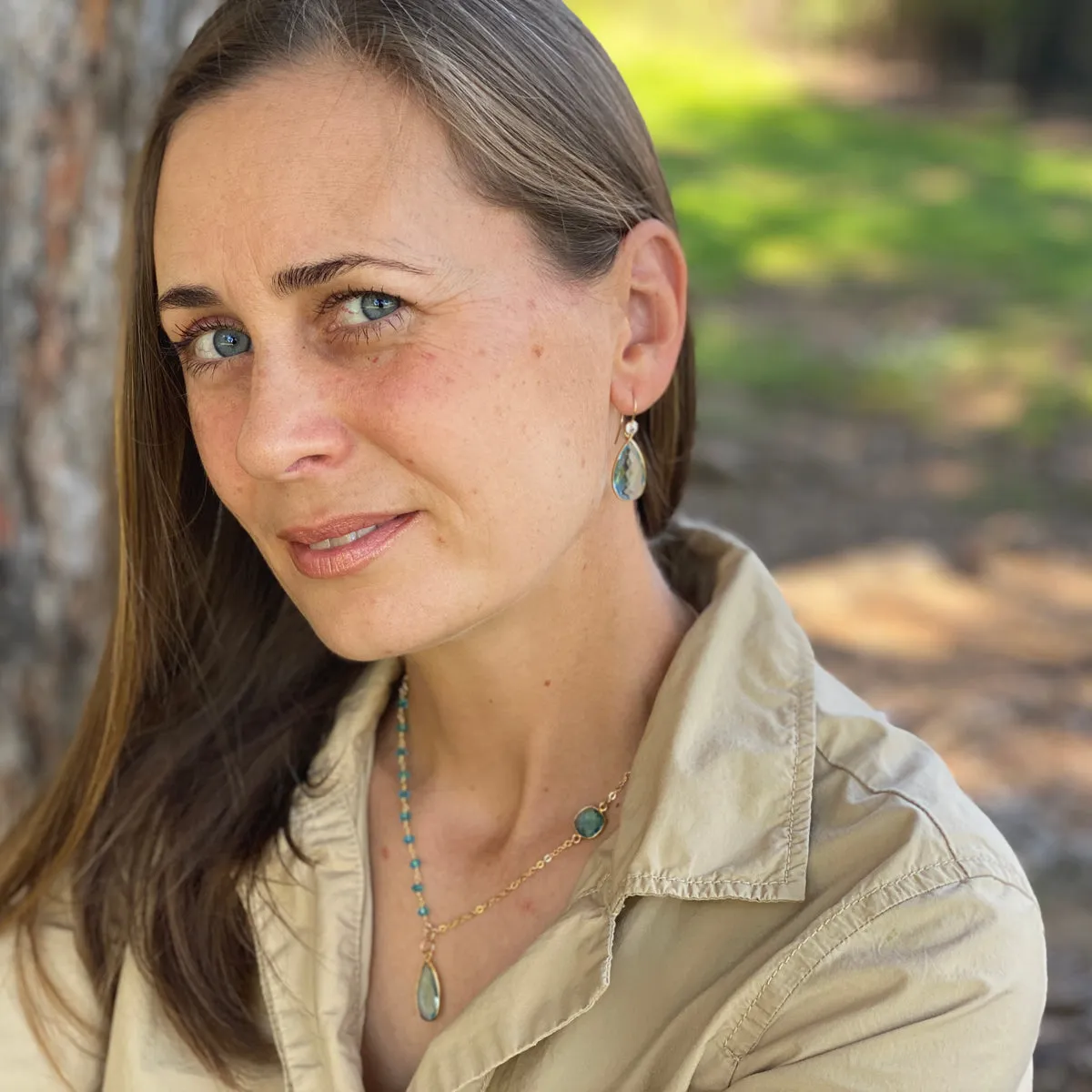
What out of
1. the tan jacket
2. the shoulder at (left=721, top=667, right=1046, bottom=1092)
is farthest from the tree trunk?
the shoulder at (left=721, top=667, right=1046, bottom=1092)

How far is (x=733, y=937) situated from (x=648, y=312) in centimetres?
75

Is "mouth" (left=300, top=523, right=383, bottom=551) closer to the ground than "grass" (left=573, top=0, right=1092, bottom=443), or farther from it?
farther from it

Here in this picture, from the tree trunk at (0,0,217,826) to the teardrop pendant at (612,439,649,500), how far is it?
3.78 ft

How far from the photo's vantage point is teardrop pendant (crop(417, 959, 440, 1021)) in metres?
1.85

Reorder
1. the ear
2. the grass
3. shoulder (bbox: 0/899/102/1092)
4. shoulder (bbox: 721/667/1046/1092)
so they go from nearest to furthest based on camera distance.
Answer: shoulder (bbox: 721/667/1046/1092)
the ear
shoulder (bbox: 0/899/102/1092)
the grass

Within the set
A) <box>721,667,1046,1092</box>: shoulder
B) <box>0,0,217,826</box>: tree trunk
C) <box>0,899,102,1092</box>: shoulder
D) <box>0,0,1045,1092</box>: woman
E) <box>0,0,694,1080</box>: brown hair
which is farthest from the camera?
<box>0,0,217,826</box>: tree trunk

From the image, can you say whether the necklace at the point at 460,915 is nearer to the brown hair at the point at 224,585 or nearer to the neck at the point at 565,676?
the neck at the point at 565,676

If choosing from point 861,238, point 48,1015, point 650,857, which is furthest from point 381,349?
point 861,238

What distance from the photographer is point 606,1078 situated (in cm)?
164

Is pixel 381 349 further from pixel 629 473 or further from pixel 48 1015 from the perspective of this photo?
pixel 48 1015

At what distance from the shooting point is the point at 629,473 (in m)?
1.89

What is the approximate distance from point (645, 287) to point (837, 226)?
6533 mm

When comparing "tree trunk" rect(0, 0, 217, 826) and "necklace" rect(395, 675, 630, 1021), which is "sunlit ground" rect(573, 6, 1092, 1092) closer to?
"necklace" rect(395, 675, 630, 1021)

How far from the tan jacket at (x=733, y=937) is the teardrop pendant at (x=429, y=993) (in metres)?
0.07
